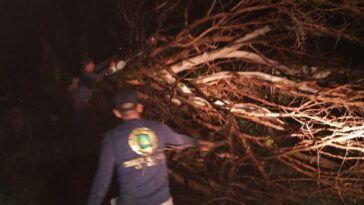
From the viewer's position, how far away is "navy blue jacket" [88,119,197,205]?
2602 millimetres

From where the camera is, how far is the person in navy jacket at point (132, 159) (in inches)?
103

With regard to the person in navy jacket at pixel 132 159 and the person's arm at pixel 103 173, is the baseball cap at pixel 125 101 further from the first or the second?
the person's arm at pixel 103 173

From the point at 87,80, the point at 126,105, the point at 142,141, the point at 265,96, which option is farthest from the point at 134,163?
the point at 87,80

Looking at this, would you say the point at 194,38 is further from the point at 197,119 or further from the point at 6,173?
the point at 6,173

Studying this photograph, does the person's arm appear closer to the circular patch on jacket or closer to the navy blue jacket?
the navy blue jacket

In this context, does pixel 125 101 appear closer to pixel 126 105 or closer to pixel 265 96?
pixel 126 105

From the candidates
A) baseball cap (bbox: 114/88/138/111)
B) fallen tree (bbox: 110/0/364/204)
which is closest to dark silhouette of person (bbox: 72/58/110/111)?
fallen tree (bbox: 110/0/364/204)

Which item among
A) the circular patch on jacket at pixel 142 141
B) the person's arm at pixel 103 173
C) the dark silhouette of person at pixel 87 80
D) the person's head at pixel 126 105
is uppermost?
the dark silhouette of person at pixel 87 80

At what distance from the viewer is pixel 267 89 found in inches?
192

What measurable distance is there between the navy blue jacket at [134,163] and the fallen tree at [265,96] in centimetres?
139

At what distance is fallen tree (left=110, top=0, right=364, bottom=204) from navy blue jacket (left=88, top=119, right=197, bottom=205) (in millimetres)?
1394

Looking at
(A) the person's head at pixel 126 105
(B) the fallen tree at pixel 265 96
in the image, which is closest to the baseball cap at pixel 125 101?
(A) the person's head at pixel 126 105

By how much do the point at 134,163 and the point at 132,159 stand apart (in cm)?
3

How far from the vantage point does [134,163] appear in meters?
2.69
